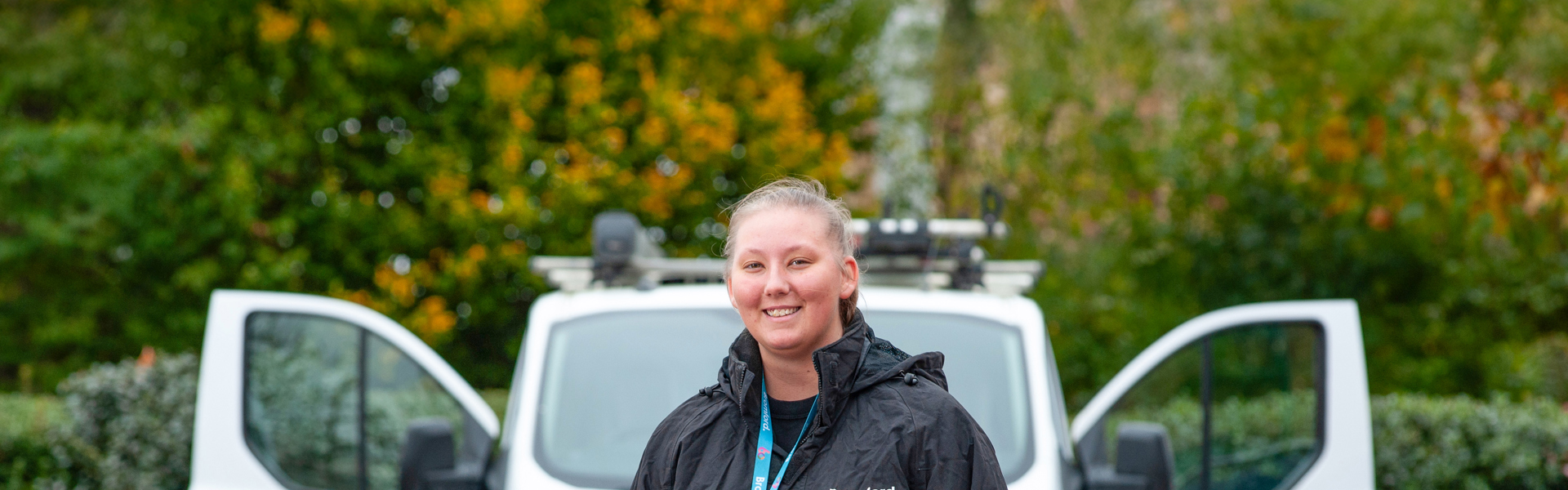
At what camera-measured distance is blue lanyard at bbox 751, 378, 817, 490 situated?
6.15 feet

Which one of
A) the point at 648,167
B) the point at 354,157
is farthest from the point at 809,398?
the point at 354,157

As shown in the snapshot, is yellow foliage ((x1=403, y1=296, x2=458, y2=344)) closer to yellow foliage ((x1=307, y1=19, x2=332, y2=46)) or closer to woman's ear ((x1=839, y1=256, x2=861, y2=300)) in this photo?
yellow foliage ((x1=307, y1=19, x2=332, y2=46))

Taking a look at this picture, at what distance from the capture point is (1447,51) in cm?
972

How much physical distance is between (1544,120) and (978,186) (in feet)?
15.1

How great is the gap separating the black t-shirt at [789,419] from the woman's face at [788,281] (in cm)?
8

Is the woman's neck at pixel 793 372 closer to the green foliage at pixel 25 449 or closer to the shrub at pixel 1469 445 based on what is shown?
the shrub at pixel 1469 445

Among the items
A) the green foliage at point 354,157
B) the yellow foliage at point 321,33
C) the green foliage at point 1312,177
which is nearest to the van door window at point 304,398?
the green foliage at point 354,157

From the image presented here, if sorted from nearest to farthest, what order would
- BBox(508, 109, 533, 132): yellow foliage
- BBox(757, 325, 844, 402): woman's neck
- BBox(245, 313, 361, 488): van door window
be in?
BBox(757, 325, 844, 402): woman's neck, BBox(245, 313, 361, 488): van door window, BBox(508, 109, 533, 132): yellow foliage

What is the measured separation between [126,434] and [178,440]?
27 centimetres

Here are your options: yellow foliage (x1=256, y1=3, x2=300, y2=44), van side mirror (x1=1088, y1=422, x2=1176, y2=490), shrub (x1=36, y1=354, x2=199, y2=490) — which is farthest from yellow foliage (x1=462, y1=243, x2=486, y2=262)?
van side mirror (x1=1088, y1=422, x2=1176, y2=490)

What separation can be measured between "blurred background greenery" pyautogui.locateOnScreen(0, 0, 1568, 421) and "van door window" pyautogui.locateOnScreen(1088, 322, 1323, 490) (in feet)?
15.1

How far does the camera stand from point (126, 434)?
6.70 meters

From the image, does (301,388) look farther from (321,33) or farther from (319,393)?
(321,33)

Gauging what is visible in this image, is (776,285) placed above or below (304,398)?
above
